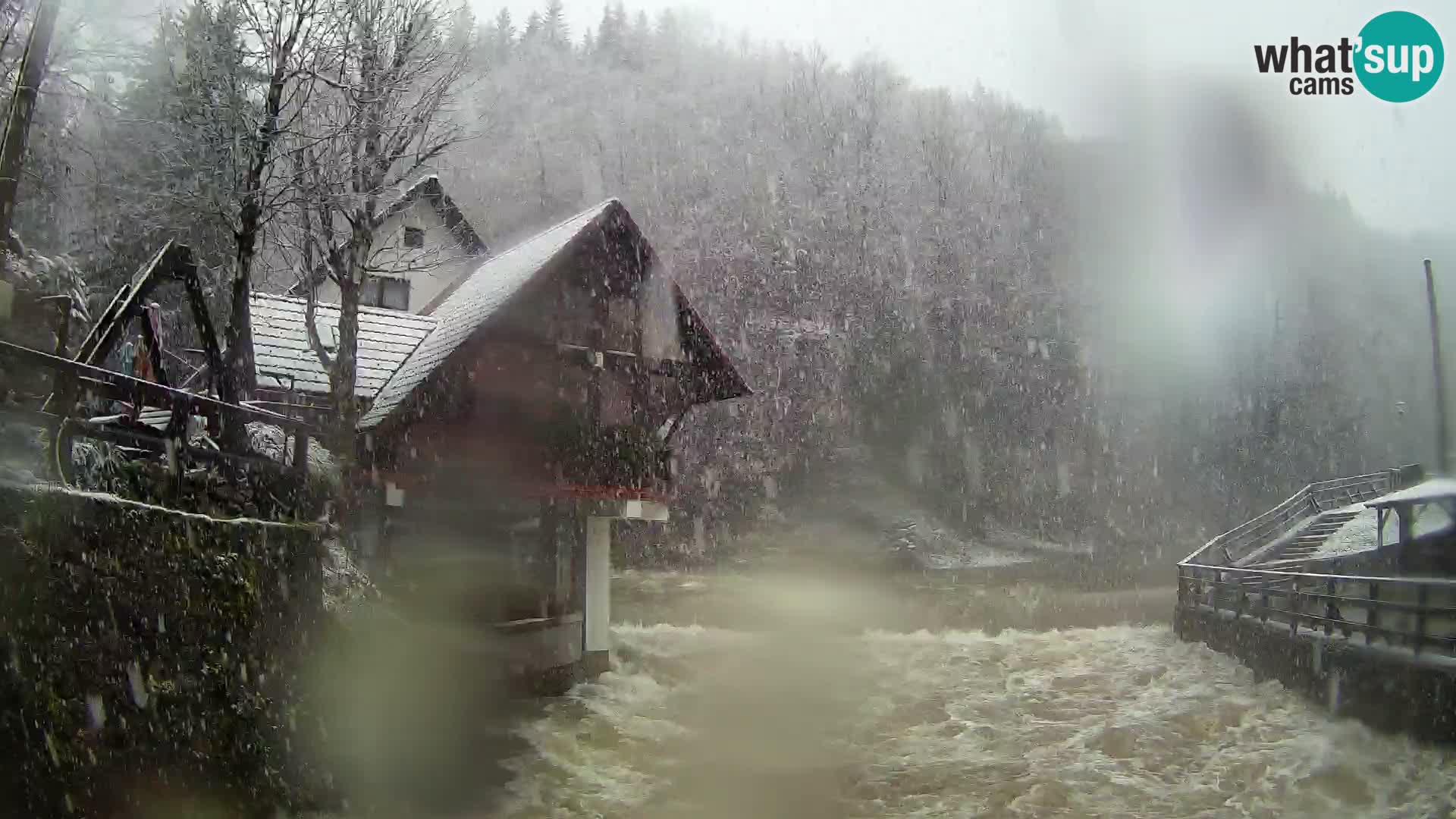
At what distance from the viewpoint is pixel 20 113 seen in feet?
22.6

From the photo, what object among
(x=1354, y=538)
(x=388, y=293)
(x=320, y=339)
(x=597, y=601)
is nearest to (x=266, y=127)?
(x=320, y=339)

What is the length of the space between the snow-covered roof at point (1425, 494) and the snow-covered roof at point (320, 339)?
575 inches

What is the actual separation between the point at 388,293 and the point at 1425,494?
1845 cm

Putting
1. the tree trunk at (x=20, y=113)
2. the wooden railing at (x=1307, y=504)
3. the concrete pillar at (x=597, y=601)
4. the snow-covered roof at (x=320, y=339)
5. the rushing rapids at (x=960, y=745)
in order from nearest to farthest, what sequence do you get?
the tree trunk at (x=20, y=113)
the rushing rapids at (x=960, y=745)
the snow-covered roof at (x=320, y=339)
the concrete pillar at (x=597, y=601)
the wooden railing at (x=1307, y=504)

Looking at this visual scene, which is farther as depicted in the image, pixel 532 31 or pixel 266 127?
pixel 532 31

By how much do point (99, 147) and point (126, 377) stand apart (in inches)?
493

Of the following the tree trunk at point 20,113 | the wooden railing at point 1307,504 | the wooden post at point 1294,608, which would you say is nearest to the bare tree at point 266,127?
the tree trunk at point 20,113

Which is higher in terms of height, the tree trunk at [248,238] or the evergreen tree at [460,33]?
the evergreen tree at [460,33]

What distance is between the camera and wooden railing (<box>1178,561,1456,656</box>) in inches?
396

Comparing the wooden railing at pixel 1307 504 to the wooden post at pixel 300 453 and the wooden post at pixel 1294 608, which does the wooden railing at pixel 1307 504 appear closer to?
the wooden post at pixel 1294 608

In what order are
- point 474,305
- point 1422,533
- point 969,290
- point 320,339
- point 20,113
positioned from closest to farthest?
point 20,113, point 320,339, point 474,305, point 1422,533, point 969,290

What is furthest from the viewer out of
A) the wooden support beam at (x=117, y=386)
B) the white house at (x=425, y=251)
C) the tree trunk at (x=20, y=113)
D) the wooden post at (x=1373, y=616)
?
the white house at (x=425, y=251)

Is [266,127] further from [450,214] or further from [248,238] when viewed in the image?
[450,214]

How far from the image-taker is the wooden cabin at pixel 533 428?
11.9 m
